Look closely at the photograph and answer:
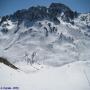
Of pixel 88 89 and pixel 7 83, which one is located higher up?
pixel 7 83

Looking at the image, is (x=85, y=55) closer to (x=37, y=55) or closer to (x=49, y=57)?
(x=49, y=57)

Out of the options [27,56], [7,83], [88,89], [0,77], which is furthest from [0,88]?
[27,56]

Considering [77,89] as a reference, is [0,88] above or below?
above

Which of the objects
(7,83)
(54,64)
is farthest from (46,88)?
(54,64)

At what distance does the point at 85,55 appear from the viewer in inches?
7470

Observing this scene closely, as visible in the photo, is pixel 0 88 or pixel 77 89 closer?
pixel 0 88

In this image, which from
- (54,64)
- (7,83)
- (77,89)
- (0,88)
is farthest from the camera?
(54,64)

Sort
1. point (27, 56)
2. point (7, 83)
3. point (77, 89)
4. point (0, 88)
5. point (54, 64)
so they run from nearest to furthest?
1. point (0, 88)
2. point (7, 83)
3. point (77, 89)
4. point (54, 64)
5. point (27, 56)

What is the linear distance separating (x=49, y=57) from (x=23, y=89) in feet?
577

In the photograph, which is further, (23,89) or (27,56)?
(27,56)

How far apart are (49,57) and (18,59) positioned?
1276 inches

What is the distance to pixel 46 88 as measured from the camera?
576 inches

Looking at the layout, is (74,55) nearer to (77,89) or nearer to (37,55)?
(37,55)

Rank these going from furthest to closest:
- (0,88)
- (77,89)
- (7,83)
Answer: (77,89) < (7,83) < (0,88)
